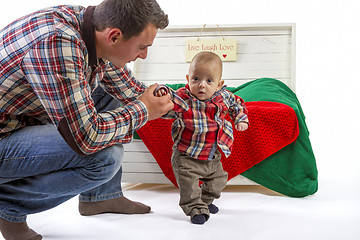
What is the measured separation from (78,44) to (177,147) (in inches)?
26.1

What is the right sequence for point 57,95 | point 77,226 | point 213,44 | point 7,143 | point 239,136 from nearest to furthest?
point 57,95 → point 7,143 → point 77,226 → point 239,136 → point 213,44

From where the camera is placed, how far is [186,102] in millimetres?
1703

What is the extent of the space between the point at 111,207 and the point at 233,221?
1.61 feet

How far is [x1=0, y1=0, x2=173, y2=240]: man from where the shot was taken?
118 centimetres

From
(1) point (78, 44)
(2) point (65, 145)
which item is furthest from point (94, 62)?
(2) point (65, 145)

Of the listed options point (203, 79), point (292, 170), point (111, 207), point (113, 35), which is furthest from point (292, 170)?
point (113, 35)

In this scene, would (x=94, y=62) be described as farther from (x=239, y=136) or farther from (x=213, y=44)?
(x=213, y=44)

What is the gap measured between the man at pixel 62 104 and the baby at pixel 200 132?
28 cm

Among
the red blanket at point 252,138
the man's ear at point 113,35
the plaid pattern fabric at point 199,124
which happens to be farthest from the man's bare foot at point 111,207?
the man's ear at point 113,35

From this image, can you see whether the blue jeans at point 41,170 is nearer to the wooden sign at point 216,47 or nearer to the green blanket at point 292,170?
the green blanket at point 292,170

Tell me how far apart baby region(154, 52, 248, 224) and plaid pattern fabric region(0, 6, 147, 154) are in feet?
1.26

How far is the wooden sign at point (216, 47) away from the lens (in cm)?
305

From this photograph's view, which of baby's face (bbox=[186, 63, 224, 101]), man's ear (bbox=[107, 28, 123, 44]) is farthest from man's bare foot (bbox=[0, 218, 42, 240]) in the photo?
baby's face (bbox=[186, 63, 224, 101])

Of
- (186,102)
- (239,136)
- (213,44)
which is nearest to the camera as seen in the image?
(186,102)
